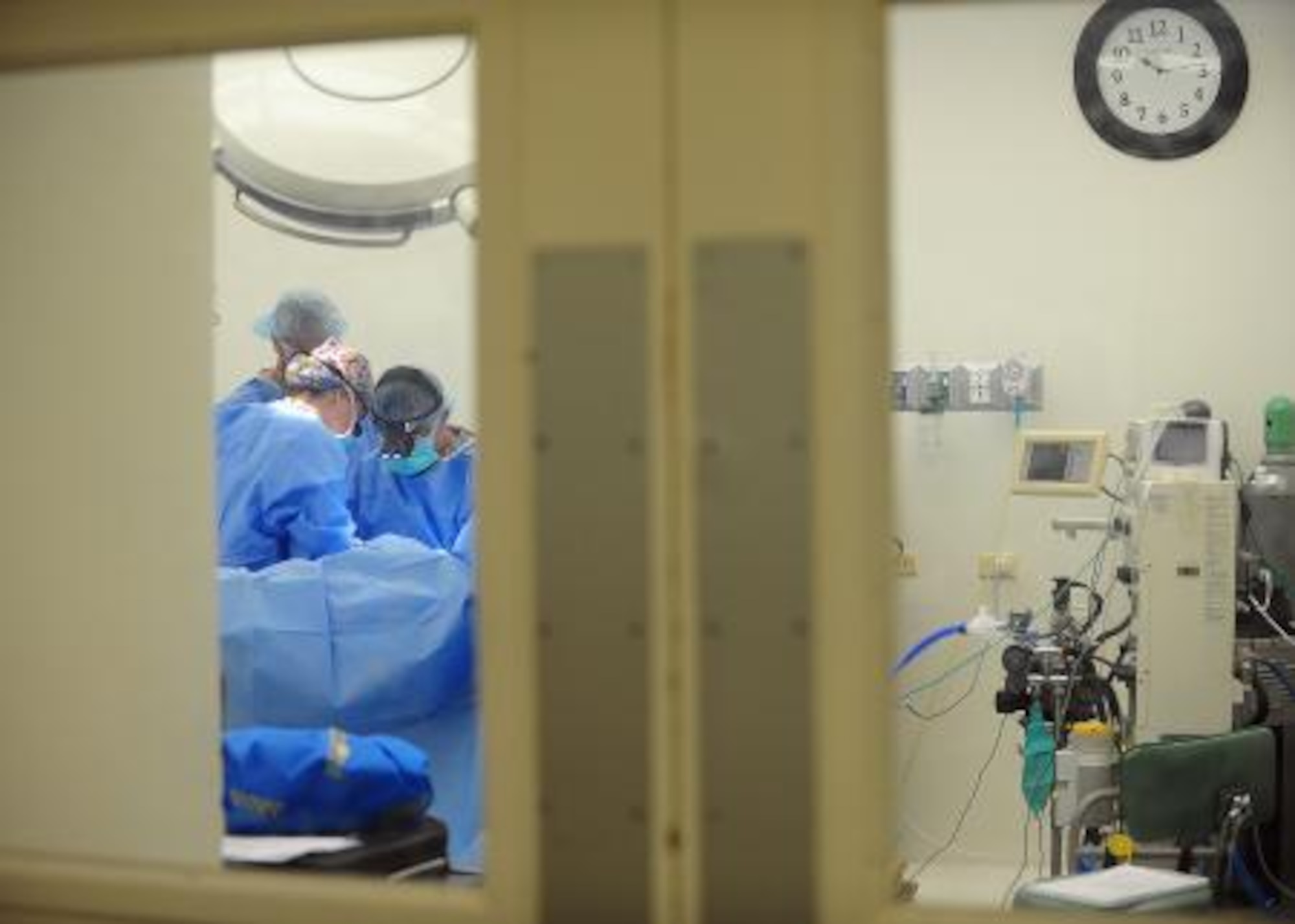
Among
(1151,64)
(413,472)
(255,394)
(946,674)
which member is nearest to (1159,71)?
(1151,64)

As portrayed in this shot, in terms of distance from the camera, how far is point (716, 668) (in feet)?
4.09

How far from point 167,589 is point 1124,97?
129 inches

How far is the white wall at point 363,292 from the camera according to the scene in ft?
12.8

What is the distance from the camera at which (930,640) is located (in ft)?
12.1

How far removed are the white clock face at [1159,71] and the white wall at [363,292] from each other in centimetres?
217

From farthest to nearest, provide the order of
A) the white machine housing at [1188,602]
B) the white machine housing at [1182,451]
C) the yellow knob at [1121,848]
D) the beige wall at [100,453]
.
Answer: the white machine housing at [1182,451] < the white machine housing at [1188,602] < the yellow knob at [1121,848] < the beige wall at [100,453]

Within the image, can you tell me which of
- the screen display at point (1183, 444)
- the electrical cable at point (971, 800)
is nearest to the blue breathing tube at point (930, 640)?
the electrical cable at point (971, 800)

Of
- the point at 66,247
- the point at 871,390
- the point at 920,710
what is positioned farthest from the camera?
the point at 920,710

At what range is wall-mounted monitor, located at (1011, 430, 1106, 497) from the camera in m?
3.29

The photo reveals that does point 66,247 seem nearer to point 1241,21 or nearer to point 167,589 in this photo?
point 167,589

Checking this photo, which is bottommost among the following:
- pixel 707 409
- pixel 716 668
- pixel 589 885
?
pixel 589 885

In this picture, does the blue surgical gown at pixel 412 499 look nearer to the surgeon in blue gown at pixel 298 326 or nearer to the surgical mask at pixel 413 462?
the surgical mask at pixel 413 462

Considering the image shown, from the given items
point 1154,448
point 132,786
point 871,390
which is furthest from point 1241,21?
point 132,786

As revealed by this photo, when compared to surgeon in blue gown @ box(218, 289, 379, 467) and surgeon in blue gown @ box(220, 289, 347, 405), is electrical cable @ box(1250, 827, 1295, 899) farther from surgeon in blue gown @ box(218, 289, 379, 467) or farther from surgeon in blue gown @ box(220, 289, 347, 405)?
surgeon in blue gown @ box(220, 289, 347, 405)
